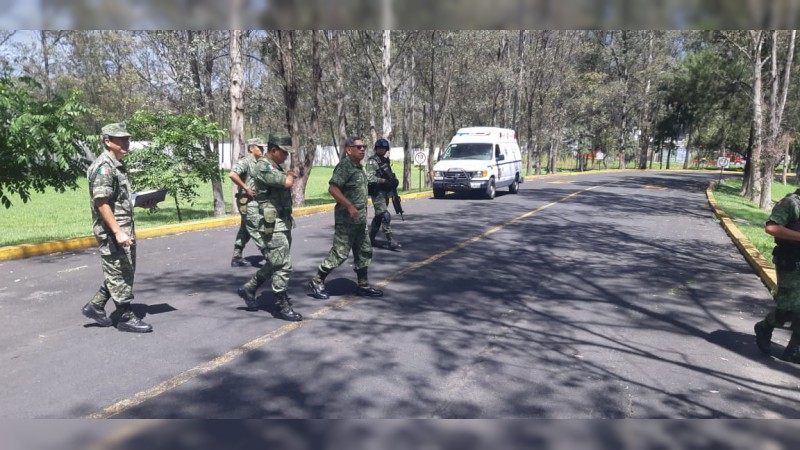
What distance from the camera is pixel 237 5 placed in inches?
94.3

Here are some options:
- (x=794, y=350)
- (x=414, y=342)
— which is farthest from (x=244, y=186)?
(x=794, y=350)

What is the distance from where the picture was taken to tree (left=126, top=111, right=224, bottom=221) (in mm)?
13797

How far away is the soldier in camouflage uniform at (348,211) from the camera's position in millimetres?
6133

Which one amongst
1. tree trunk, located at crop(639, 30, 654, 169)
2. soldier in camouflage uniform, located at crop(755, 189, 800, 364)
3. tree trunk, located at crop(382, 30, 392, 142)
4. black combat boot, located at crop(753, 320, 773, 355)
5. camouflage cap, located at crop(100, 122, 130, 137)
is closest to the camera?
soldier in camouflage uniform, located at crop(755, 189, 800, 364)

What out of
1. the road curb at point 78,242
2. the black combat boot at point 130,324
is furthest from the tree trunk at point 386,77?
the black combat boot at point 130,324

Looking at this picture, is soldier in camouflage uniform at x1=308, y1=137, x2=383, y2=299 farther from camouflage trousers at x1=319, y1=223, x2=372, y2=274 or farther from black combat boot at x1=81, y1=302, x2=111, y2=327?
black combat boot at x1=81, y1=302, x2=111, y2=327

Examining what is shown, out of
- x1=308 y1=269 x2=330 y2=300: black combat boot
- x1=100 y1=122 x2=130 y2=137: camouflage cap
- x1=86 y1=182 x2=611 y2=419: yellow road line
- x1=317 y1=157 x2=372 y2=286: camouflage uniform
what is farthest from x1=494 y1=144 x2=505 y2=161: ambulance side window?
x1=100 y1=122 x2=130 y2=137: camouflage cap

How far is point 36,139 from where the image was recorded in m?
8.32

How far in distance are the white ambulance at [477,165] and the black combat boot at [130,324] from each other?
1421 cm

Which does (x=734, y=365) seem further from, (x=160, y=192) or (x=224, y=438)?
(x=160, y=192)

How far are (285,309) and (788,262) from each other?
444 centimetres

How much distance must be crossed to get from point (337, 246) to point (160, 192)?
2.97 m

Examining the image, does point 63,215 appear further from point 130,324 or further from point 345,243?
point 345,243

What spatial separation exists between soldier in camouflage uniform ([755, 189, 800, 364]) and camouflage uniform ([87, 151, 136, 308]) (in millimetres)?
5409
